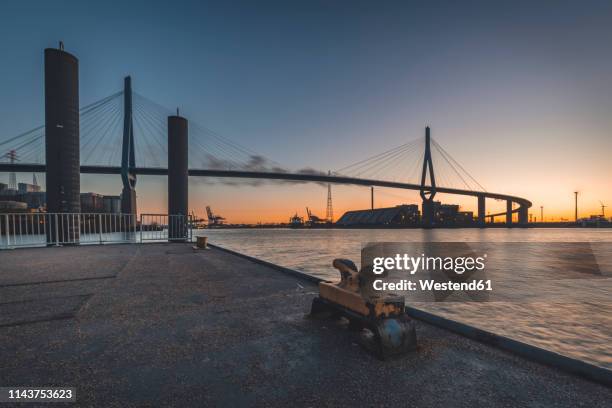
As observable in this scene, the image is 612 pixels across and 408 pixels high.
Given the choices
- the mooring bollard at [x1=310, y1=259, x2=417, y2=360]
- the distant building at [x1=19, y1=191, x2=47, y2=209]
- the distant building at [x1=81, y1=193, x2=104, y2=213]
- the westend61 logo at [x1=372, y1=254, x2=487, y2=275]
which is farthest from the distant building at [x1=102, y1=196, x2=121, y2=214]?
the mooring bollard at [x1=310, y1=259, x2=417, y2=360]

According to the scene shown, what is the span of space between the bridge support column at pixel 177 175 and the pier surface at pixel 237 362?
1216 cm

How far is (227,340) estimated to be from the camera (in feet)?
8.47

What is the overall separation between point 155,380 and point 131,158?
47.2m

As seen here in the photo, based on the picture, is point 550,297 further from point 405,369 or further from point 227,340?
point 227,340

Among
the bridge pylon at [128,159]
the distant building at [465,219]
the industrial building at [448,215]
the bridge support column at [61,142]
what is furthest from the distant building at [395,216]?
the bridge support column at [61,142]

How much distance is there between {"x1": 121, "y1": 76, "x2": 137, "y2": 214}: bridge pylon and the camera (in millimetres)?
38125

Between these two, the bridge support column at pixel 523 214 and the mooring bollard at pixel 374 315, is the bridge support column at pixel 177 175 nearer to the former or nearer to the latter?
the mooring bollard at pixel 374 315

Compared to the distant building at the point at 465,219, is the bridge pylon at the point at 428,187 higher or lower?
higher

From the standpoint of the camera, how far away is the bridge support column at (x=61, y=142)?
12.0 metres

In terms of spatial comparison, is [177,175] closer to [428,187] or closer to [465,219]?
[428,187]

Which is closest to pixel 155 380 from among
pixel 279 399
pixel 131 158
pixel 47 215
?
pixel 279 399

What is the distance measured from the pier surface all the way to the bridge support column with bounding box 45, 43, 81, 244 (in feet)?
33.9

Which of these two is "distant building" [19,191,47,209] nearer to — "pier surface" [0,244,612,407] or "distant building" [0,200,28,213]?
"distant building" [0,200,28,213]

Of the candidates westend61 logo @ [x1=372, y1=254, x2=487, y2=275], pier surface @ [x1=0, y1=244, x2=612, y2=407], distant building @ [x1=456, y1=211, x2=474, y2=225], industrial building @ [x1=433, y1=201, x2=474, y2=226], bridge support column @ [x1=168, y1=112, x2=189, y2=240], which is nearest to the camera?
pier surface @ [x1=0, y1=244, x2=612, y2=407]
